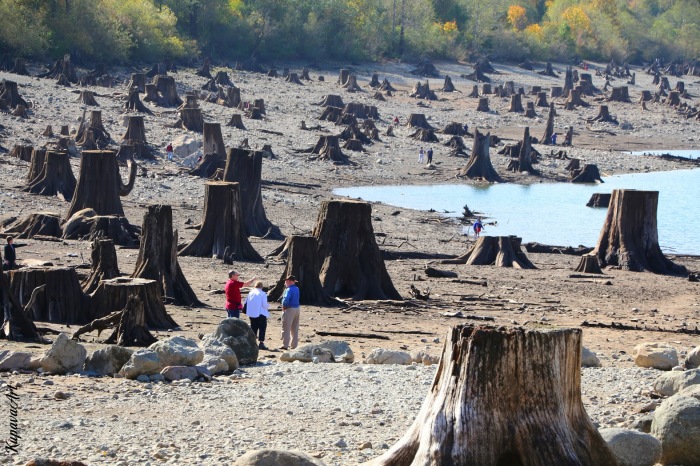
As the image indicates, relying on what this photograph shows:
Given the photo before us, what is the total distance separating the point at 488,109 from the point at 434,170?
20.2m

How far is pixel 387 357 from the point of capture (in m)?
12.3

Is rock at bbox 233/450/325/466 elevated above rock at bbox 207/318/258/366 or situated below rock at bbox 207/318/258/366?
above

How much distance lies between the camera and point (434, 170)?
4003 centimetres

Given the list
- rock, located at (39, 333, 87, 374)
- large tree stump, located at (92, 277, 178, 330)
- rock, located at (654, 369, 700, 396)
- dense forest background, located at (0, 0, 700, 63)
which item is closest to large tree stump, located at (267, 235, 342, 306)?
large tree stump, located at (92, 277, 178, 330)

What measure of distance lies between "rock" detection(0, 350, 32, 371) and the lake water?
1918cm

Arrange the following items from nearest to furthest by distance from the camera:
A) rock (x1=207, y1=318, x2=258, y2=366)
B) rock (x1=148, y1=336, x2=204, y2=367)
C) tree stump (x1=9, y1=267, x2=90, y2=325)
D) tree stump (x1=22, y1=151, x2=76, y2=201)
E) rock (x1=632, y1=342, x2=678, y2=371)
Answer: rock (x1=148, y1=336, x2=204, y2=367)
rock (x1=207, y1=318, x2=258, y2=366)
rock (x1=632, y1=342, x2=678, y2=371)
tree stump (x1=9, y1=267, x2=90, y2=325)
tree stump (x1=22, y1=151, x2=76, y2=201)

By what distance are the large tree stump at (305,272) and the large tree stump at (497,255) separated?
5.33m

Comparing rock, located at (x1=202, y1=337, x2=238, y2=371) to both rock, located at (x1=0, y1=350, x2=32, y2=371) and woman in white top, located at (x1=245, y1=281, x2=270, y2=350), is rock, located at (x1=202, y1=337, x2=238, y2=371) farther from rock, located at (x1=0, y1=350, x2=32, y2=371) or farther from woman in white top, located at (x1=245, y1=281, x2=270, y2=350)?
woman in white top, located at (x1=245, y1=281, x2=270, y2=350)

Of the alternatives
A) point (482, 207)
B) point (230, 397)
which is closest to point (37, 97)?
point (482, 207)

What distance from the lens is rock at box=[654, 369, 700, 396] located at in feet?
33.2

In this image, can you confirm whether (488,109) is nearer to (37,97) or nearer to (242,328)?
(37,97)

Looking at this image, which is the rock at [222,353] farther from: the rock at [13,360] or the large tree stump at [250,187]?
the large tree stump at [250,187]

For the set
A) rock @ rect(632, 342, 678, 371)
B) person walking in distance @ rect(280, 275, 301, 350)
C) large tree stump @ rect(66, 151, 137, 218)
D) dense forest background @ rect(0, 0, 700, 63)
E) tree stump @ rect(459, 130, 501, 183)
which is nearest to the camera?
rock @ rect(632, 342, 678, 371)

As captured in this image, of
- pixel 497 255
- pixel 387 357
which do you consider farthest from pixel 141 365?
pixel 497 255
